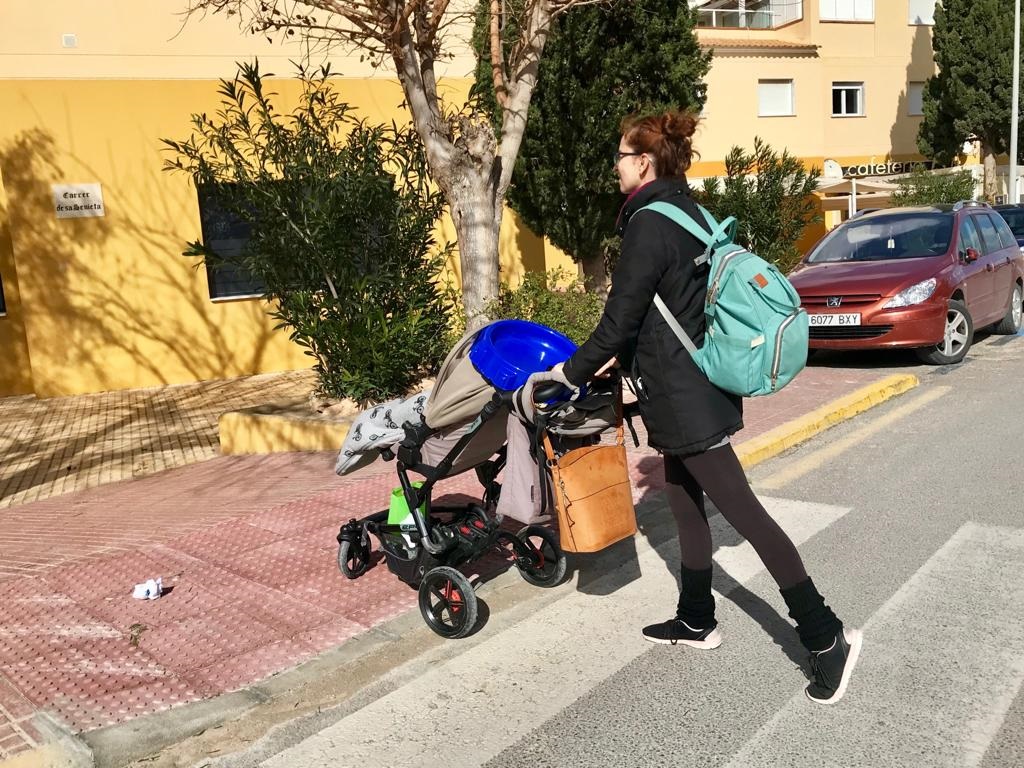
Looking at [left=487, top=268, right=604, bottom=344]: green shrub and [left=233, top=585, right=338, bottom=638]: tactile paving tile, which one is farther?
[left=487, top=268, right=604, bottom=344]: green shrub

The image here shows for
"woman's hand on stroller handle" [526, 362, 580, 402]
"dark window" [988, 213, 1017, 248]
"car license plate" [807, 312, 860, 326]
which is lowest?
"car license plate" [807, 312, 860, 326]

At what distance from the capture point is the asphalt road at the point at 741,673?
320cm

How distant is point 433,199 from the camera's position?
9.38 meters

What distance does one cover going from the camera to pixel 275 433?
852 cm

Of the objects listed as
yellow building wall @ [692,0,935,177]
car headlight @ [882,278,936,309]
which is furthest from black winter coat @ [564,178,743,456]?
yellow building wall @ [692,0,935,177]

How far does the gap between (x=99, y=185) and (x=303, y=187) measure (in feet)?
17.8

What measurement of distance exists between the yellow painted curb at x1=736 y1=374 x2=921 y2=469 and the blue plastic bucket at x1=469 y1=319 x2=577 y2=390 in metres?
2.98

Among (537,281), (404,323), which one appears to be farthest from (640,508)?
(537,281)

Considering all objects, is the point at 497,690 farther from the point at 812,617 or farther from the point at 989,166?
the point at 989,166

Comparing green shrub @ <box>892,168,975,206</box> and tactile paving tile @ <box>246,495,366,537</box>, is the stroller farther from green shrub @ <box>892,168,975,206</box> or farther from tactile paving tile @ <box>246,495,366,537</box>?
green shrub @ <box>892,168,975,206</box>

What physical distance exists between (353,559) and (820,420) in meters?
4.42

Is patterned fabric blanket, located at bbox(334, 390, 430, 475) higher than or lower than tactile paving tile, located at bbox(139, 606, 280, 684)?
higher

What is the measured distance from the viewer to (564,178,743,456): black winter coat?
3299 mm

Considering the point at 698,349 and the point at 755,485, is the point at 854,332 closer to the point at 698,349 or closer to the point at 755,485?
the point at 755,485
